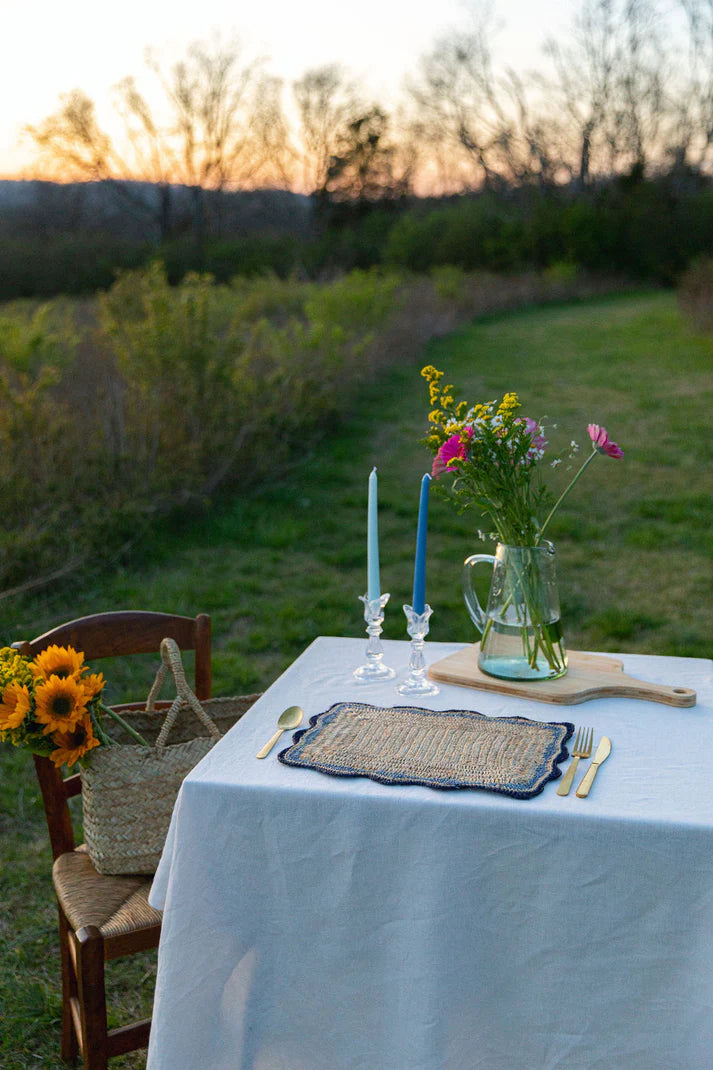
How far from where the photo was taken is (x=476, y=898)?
141cm

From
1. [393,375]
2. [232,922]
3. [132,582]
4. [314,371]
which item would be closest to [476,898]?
[232,922]

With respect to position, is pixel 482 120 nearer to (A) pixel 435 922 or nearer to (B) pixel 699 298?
(B) pixel 699 298

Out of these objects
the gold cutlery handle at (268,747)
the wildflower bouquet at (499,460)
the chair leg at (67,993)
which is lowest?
the chair leg at (67,993)

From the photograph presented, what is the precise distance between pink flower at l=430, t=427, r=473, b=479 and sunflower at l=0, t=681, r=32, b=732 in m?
0.86

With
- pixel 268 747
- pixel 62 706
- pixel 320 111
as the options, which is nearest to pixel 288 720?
pixel 268 747

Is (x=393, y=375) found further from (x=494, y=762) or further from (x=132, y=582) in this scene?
(x=494, y=762)

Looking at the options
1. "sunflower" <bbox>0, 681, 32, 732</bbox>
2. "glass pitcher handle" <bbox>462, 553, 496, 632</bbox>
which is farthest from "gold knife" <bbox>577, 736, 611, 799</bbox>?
"sunflower" <bbox>0, 681, 32, 732</bbox>

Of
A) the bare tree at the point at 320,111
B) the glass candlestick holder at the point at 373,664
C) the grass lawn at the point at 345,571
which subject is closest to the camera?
the glass candlestick holder at the point at 373,664

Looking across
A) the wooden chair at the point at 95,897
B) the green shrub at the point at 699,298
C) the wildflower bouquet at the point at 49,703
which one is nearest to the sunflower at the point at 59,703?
the wildflower bouquet at the point at 49,703

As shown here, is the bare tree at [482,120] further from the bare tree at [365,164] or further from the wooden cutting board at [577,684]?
the wooden cutting board at [577,684]

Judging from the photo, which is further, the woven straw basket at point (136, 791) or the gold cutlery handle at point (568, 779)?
the woven straw basket at point (136, 791)

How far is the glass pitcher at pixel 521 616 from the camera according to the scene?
5.83 ft

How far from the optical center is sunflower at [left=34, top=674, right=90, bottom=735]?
69.7 inches

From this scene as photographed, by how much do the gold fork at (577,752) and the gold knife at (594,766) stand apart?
15 mm
